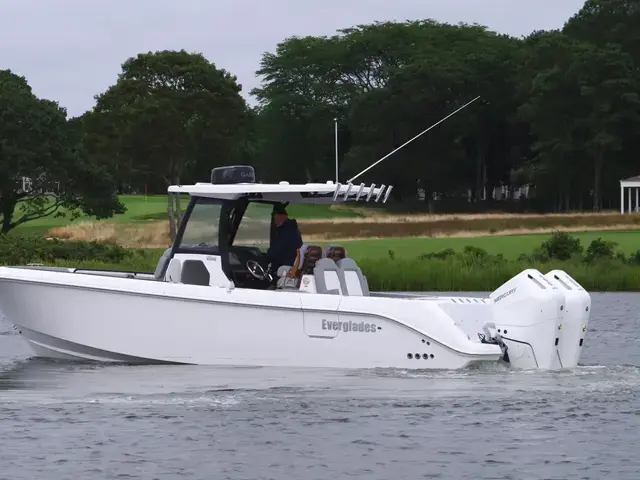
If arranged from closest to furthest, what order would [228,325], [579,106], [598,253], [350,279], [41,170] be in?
1. [228,325]
2. [350,279]
3. [598,253]
4. [41,170]
5. [579,106]

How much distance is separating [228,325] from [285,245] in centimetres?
143

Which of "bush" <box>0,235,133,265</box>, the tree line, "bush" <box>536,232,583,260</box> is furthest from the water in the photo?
the tree line

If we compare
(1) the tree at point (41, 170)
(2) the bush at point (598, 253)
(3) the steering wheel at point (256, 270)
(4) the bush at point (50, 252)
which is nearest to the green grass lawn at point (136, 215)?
(1) the tree at point (41, 170)

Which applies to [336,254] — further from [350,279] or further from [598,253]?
[598,253]

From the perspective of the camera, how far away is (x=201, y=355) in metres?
16.8

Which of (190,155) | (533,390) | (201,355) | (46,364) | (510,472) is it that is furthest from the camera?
(190,155)

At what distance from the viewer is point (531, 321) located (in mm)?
15656

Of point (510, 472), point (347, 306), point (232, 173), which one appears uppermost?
point (232, 173)

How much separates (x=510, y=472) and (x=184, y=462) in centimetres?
267

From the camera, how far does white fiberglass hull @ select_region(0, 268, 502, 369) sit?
52.0 feet

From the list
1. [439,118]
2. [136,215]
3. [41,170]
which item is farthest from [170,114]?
[41,170]

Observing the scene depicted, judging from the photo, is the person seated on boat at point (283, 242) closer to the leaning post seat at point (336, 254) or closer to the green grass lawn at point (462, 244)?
the leaning post seat at point (336, 254)

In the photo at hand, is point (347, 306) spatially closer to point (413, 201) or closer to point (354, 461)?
point (354, 461)

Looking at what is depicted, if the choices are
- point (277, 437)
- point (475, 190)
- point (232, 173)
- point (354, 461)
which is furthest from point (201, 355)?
point (475, 190)
